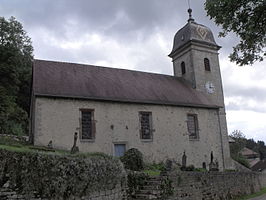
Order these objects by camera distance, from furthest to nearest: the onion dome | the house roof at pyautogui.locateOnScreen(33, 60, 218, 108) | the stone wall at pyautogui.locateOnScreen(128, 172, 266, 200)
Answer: the onion dome
the house roof at pyautogui.locateOnScreen(33, 60, 218, 108)
the stone wall at pyautogui.locateOnScreen(128, 172, 266, 200)

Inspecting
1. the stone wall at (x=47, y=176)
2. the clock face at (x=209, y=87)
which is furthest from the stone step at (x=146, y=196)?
the clock face at (x=209, y=87)

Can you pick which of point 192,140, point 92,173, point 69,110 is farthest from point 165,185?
point 192,140

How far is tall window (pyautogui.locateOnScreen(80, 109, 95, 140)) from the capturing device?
16.4 metres

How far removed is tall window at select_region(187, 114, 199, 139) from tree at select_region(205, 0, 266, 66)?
1155 centimetres

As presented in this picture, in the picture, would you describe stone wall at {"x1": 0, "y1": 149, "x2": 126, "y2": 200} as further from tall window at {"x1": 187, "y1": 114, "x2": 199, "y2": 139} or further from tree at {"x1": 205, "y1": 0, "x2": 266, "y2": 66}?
tall window at {"x1": 187, "y1": 114, "x2": 199, "y2": 139}

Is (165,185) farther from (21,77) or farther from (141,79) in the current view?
(21,77)

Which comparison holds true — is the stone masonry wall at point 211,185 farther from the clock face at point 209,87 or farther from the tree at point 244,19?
the clock face at point 209,87

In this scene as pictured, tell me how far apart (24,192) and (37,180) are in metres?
0.38

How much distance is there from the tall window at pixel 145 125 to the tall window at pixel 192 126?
3462 millimetres

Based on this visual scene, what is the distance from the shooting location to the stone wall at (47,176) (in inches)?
230

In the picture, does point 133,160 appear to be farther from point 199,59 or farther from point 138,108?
point 199,59

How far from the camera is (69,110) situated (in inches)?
632

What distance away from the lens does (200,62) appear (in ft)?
78.6

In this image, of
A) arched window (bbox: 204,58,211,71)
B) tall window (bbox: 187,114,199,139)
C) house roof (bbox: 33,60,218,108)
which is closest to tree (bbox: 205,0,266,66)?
house roof (bbox: 33,60,218,108)
